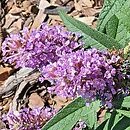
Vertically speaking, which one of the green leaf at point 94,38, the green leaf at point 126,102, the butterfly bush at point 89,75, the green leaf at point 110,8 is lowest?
the green leaf at point 126,102

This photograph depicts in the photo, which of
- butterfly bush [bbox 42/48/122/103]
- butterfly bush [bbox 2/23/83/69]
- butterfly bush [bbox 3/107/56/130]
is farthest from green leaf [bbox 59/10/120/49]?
butterfly bush [bbox 3/107/56/130]

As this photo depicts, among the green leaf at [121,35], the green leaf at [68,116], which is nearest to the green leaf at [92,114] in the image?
the green leaf at [68,116]

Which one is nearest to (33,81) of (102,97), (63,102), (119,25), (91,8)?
(63,102)

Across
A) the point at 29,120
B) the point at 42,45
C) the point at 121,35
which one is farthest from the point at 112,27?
the point at 29,120

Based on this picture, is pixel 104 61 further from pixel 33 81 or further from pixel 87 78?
pixel 33 81

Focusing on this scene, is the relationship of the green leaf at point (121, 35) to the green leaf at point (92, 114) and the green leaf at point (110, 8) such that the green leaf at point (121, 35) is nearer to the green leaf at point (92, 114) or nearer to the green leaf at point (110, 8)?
the green leaf at point (110, 8)

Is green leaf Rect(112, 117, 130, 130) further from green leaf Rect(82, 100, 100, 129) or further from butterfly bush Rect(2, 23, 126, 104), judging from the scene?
butterfly bush Rect(2, 23, 126, 104)
